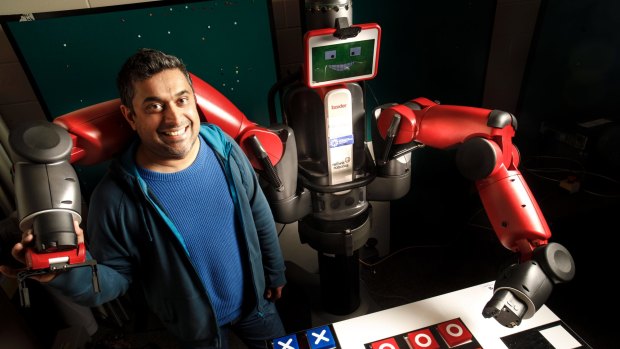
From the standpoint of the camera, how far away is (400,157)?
51.6 inches

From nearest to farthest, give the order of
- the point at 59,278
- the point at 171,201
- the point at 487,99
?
the point at 59,278 → the point at 171,201 → the point at 487,99

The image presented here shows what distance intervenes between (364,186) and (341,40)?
0.52 meters

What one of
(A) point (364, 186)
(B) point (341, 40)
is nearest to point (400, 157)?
(A) point (364, 186)

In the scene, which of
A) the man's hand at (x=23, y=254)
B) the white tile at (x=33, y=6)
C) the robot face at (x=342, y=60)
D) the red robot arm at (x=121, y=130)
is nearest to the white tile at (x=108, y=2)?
the white tile at (x=33, y=6)

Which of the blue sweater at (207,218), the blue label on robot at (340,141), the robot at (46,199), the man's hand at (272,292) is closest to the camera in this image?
the robot at (46,199)

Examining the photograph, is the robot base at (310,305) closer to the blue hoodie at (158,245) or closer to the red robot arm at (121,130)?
the blue hoodie at (158,245)

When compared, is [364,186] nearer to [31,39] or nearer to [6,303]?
[31,39]

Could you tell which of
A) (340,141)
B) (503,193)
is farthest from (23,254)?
(503,193)

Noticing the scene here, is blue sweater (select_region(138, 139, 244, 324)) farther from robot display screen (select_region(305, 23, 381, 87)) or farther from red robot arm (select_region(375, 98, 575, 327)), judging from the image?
red robot arm (select_region(375, 98, 575, 327))

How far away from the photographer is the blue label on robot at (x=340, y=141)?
1.20 m

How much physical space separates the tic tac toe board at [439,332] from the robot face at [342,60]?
0.70m

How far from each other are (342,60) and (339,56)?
0.05ft

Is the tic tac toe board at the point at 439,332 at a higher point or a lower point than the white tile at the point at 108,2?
lower

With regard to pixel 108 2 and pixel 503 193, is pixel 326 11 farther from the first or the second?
pixel 108 2
